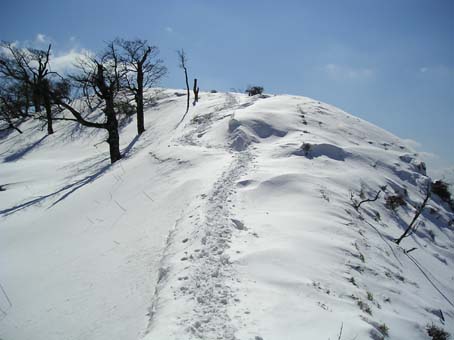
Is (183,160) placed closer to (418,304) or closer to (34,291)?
(34,291)

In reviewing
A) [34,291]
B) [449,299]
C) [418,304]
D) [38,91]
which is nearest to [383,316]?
[418,304]

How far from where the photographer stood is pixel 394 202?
9.57 m

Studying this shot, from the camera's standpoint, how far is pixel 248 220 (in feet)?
21.5

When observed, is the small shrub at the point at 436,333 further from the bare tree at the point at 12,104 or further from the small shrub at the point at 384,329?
the bare tree at the point at 12,104

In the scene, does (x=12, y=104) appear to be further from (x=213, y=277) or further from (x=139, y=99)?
(x=213, y=277)

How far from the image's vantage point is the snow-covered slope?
418cm

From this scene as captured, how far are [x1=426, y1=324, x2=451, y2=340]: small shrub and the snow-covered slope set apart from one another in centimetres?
12

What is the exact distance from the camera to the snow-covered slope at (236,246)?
4.18 metres

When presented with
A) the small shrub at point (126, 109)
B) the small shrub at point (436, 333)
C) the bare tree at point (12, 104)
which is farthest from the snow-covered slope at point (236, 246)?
the bare tree at point (12, 104)

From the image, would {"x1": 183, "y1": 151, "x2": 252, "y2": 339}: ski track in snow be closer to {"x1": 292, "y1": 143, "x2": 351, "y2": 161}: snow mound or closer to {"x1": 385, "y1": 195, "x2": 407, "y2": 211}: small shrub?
{"x1": 292, "y1": 143, "x2": 351, "y2": 161}: snow mound

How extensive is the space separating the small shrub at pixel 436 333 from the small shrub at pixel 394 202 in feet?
17.3

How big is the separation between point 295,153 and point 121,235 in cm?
705

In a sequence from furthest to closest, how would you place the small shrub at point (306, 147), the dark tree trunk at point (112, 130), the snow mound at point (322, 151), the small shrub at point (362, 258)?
1. the dark tree trunk at point (112, 130)
2. the small shrub at point (306, 147)
3. the snow mound at point (322, 151)
4. the small shrub at point (362, 258)

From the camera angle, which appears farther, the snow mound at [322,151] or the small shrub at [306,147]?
the small shrub at [306,147]
